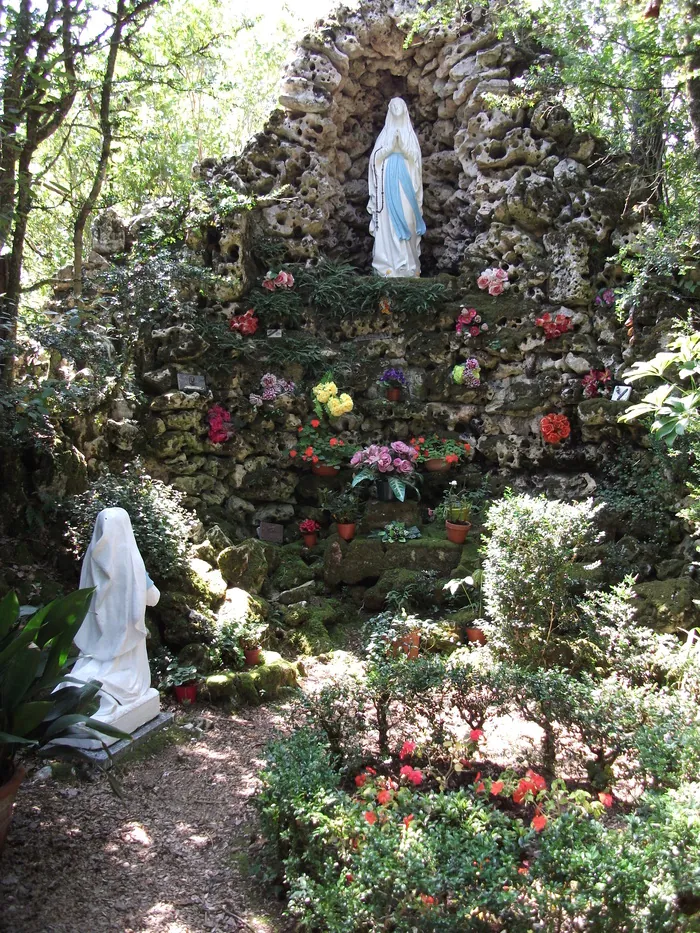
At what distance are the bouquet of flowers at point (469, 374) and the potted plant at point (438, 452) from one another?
0.70 meters

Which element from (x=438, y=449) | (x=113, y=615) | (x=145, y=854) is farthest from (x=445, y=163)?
(x=145, y=854)

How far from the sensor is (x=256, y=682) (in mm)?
5246

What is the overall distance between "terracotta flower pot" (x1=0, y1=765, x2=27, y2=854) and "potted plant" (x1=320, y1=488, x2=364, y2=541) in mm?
4524

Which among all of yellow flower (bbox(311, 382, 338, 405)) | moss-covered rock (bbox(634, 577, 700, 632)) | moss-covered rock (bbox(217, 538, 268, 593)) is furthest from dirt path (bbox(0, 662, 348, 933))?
yellow flower (bbox(311, 382, 338, 405))

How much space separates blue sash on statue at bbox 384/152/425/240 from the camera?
9.20m

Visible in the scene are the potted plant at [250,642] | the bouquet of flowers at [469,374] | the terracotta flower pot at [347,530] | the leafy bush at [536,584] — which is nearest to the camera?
the leafy bush at [536,584]

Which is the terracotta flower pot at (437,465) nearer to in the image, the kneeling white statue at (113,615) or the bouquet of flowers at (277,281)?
the bouquet of flowers at (277,281)

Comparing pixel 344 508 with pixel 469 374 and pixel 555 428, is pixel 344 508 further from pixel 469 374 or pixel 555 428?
pixel 555 428

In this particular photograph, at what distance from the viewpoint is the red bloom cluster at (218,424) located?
7531 mm

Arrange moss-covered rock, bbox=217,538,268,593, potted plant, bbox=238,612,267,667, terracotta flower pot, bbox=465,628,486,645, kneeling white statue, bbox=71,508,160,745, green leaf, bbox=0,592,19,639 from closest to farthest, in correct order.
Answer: green leaf, bbox=0,592,19,639 → kneeling white statue, bbox=71,508,160,745 → potted plant, bbox=238,612,267,667 → terracotta flower pot, bbox=465,628,486,645 → moss-covered rock, bbox=217,538,268,593

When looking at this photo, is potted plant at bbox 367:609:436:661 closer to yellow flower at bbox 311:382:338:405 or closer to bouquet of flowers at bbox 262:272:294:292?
yellow flower at bbox 311:382:338:405

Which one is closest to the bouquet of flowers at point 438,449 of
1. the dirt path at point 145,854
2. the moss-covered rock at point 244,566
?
the moss-covered rock at point 244,566

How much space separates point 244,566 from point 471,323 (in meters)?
4.04

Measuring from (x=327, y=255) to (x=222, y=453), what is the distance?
3428 millimetres
